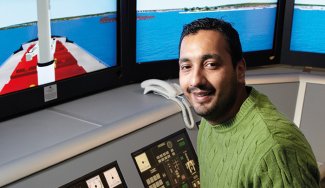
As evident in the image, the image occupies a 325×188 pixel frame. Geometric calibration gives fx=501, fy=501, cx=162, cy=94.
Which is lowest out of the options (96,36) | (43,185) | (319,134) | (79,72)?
(319,134)

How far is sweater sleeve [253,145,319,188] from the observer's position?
98 cm

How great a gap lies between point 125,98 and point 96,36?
241mm

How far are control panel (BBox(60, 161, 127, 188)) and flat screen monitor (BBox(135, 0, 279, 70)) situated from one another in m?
0.63

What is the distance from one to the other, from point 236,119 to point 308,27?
125 cm

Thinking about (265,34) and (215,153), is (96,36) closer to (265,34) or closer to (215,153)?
(215,153)

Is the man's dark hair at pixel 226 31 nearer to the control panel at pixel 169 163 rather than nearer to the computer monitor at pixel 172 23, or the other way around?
the control panel at pixel 169 163

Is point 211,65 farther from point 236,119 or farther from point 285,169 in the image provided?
point 285,169

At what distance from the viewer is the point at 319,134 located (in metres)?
2.20

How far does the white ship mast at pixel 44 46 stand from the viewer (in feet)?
4.95

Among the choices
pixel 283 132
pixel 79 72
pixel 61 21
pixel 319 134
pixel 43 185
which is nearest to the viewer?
pixel 283 132

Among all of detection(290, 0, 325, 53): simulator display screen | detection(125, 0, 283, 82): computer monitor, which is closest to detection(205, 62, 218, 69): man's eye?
detection(125, 0, 283, 82): computer monitor

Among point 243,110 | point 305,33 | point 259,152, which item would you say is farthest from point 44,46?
point 305,33

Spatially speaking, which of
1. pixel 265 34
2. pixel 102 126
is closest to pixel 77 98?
pixel 102 126

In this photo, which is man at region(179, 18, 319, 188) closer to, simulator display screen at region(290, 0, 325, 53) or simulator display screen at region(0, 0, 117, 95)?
simulator display screen at region(0, 0, 117, 95)
